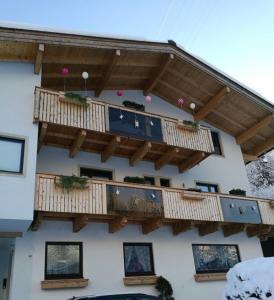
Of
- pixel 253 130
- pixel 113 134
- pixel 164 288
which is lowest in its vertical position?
pixel 164 288

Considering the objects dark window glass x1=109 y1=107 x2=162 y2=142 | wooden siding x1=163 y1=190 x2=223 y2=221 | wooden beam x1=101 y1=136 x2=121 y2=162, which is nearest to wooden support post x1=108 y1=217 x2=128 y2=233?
wooden siding x1=163 y1=190 x2=223 y2=221

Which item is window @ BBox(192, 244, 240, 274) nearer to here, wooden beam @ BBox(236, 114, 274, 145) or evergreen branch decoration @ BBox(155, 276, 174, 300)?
evergreen branch decoration @ BBox(155, 276, 174, 300)

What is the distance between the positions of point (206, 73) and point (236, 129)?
4540mm

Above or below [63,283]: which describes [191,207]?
above

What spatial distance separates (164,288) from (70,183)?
17.6ft

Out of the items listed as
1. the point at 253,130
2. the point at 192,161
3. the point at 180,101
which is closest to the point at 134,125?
the point at 192,161

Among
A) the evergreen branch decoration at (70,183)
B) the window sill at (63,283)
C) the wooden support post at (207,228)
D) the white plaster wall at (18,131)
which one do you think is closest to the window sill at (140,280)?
the window sill at (63,283)

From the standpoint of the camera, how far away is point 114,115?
14078 millimetres

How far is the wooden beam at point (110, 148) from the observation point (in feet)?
46.1

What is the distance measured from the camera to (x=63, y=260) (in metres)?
12.5

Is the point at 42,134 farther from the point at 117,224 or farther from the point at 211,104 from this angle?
the point at 211,104

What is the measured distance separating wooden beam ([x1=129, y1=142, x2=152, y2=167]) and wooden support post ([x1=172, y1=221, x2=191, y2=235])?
3.08m

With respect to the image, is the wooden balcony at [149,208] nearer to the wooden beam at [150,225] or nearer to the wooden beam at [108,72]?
the wooden beam at [150,225]

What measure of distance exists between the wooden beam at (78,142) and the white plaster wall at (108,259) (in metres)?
2.77
